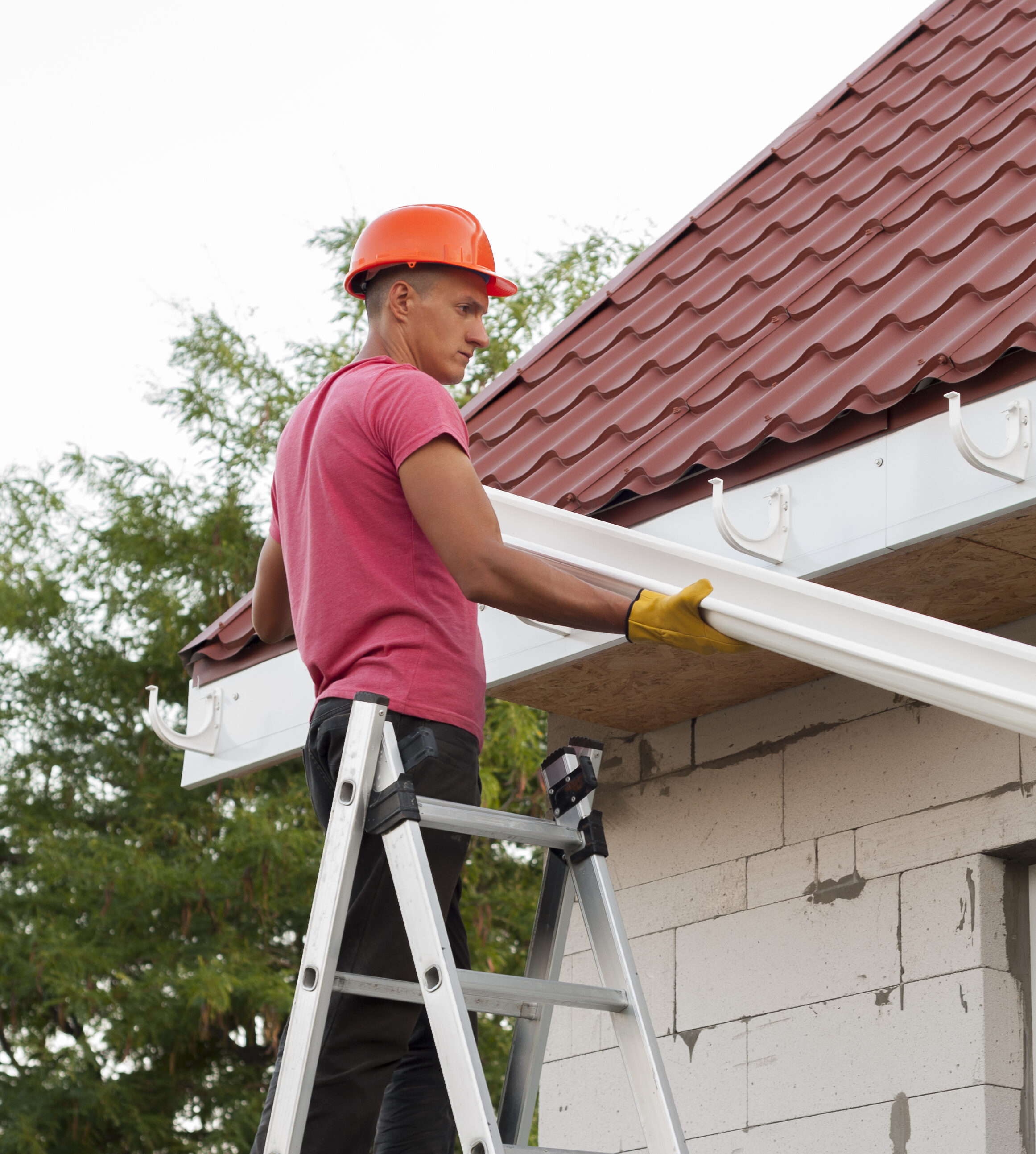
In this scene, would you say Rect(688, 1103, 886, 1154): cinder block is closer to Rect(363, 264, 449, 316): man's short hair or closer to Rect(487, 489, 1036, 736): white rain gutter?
Rect(487, 489, 1036, 736): white rain gutter

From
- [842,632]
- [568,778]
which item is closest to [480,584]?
[568,778]

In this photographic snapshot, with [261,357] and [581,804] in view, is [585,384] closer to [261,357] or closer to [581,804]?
[581,804]

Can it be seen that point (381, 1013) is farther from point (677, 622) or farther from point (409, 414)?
point (409, 414)

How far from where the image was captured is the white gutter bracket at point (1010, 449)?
289 cm

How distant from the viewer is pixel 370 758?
2.52 meters

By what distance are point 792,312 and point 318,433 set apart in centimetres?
181

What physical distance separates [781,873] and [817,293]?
61.3 inches

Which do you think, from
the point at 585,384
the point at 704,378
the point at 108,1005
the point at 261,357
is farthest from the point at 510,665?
the point at 261,357

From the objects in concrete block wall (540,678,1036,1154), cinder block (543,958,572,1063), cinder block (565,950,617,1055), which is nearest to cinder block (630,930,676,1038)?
concrete block wall (540,678,1036,1154)

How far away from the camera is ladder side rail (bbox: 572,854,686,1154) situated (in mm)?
2453

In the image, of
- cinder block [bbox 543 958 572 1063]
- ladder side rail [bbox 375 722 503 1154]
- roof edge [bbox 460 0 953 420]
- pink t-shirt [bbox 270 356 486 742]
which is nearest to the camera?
ladder side rail [bbox 375 722 503 1154]

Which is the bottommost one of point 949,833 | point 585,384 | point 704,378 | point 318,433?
point 949,833

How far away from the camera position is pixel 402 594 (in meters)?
2.74

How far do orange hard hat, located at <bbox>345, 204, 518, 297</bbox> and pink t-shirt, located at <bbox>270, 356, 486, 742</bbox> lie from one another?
24cm
